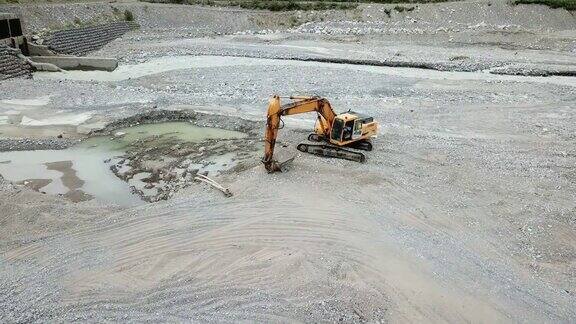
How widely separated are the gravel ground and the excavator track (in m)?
0.26

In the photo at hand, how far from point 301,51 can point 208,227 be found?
2260 cm

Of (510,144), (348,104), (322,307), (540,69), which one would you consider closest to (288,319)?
(322,307)

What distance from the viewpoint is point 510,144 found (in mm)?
16266

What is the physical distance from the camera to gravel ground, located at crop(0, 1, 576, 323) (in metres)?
8.86

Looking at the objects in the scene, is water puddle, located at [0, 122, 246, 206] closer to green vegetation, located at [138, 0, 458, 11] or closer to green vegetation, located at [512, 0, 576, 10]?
green vegetation, located at [138, 0, 458, 11]

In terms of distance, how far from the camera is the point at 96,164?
603 inches

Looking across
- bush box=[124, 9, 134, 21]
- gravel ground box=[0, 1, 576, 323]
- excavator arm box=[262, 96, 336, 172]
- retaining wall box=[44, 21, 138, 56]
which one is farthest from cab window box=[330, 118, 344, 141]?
bush box=[124, 9, 134, 21]

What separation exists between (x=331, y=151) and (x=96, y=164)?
733 centimetres

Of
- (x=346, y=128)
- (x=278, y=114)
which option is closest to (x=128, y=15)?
(x=346, y=128)

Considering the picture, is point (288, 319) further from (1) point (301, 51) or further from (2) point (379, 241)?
(1) point (301, 51)

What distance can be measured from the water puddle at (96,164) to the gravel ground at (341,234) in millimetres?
955

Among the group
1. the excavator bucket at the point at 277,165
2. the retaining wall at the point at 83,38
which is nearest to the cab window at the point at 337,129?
the excavator bucket at the point at 277,165

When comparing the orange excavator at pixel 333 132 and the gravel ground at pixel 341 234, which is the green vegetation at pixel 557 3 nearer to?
the gravel ground at pixel 341 234

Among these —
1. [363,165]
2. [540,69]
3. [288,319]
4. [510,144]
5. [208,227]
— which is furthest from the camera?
[540,69]
